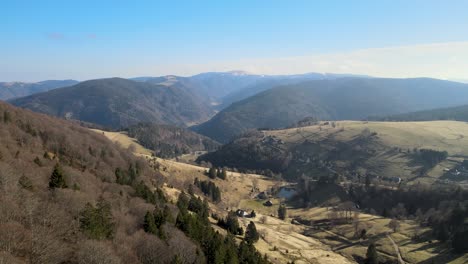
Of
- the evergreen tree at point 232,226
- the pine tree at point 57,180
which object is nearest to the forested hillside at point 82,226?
the pine tree at point 57,180

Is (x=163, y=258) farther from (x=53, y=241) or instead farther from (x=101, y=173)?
(x=101, y=173)

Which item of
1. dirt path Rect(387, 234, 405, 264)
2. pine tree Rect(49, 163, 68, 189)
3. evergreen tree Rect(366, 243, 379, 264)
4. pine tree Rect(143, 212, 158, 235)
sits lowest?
dirt path Rect(387, 234, 405, 264)

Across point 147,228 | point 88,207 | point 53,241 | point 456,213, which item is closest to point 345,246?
point 456,213

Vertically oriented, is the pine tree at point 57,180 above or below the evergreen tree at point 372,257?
above

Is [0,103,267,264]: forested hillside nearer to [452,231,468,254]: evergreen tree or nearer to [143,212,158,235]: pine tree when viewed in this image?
[143,212,158,235]: pine tree

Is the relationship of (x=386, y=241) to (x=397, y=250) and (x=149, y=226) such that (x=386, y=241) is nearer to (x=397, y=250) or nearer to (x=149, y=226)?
(x=397, y=250)

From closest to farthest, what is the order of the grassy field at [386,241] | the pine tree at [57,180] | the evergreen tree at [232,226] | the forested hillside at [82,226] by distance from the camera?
the forested hillside at [82,226] < the pine tree at [57,180] < the evergreen tree at [232,226] < the grassy field at [386,241]

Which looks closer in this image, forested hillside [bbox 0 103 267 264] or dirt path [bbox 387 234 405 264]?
forested hillside [bbox 0 103 267 264]

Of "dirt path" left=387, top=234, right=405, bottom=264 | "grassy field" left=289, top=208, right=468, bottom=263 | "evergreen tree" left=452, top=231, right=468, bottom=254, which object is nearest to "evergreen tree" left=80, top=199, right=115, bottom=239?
"grassy field" left=289, top=208, right=468, bottom=263

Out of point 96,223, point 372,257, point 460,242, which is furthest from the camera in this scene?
point 460,242

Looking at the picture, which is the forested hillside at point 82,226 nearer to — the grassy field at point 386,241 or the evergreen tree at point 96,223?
the evergreen tree at point 96,223

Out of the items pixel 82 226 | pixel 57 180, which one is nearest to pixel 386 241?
pixel 57 180
